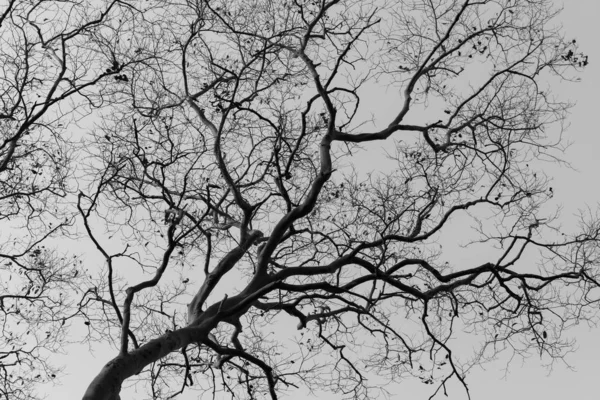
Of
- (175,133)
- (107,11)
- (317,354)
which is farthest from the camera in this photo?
(175,133)

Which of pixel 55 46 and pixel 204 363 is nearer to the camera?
pixel 55 46

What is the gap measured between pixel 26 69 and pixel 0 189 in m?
1.85

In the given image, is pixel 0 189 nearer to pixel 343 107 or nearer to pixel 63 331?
pixel 63 331

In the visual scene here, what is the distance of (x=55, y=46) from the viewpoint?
7.84 m

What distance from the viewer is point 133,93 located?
8.35 metres

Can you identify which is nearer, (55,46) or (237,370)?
(55,46)

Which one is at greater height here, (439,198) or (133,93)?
(133,93)

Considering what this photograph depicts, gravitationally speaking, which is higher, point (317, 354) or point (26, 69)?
point (26, 69)

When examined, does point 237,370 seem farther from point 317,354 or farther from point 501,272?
point 501,272

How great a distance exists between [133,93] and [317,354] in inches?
162

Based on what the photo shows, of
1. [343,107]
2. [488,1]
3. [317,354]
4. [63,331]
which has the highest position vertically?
[488,1]

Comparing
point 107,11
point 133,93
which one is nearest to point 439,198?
point 133,93

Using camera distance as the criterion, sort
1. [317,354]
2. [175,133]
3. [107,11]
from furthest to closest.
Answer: [175,133], [317,354], [107,11]

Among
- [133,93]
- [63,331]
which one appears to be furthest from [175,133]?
[63,331]
